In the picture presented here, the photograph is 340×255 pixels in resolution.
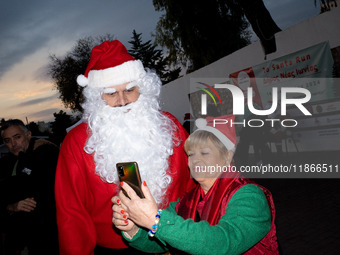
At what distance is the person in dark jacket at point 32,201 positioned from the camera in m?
3.16

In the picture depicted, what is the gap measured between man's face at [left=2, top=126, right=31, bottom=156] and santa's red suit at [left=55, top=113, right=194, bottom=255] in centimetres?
169

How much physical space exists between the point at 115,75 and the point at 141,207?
145cm

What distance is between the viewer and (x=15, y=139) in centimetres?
352

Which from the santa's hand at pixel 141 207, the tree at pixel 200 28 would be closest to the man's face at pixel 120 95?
the santa's hand at pixel 141 207

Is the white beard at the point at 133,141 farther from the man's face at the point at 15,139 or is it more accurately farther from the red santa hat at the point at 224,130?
the man's face at the point at 15,139

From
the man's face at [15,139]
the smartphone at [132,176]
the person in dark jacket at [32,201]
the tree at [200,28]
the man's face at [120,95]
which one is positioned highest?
the tree at [200,28]

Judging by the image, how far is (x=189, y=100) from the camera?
12.6 metres

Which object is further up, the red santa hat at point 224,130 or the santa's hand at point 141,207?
the red santa hat at point 224,130

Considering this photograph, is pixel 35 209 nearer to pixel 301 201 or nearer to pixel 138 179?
pixel 138 179

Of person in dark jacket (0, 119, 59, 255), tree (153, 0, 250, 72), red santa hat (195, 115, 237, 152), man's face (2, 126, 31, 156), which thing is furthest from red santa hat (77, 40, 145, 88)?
tree (153, 0, 250, 72)

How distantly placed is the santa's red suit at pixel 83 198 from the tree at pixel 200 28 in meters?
12.8

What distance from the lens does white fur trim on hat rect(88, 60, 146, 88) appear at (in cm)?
236

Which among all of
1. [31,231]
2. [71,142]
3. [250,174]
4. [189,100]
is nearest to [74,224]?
[71,142]

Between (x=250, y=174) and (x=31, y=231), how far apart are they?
21.3ft
